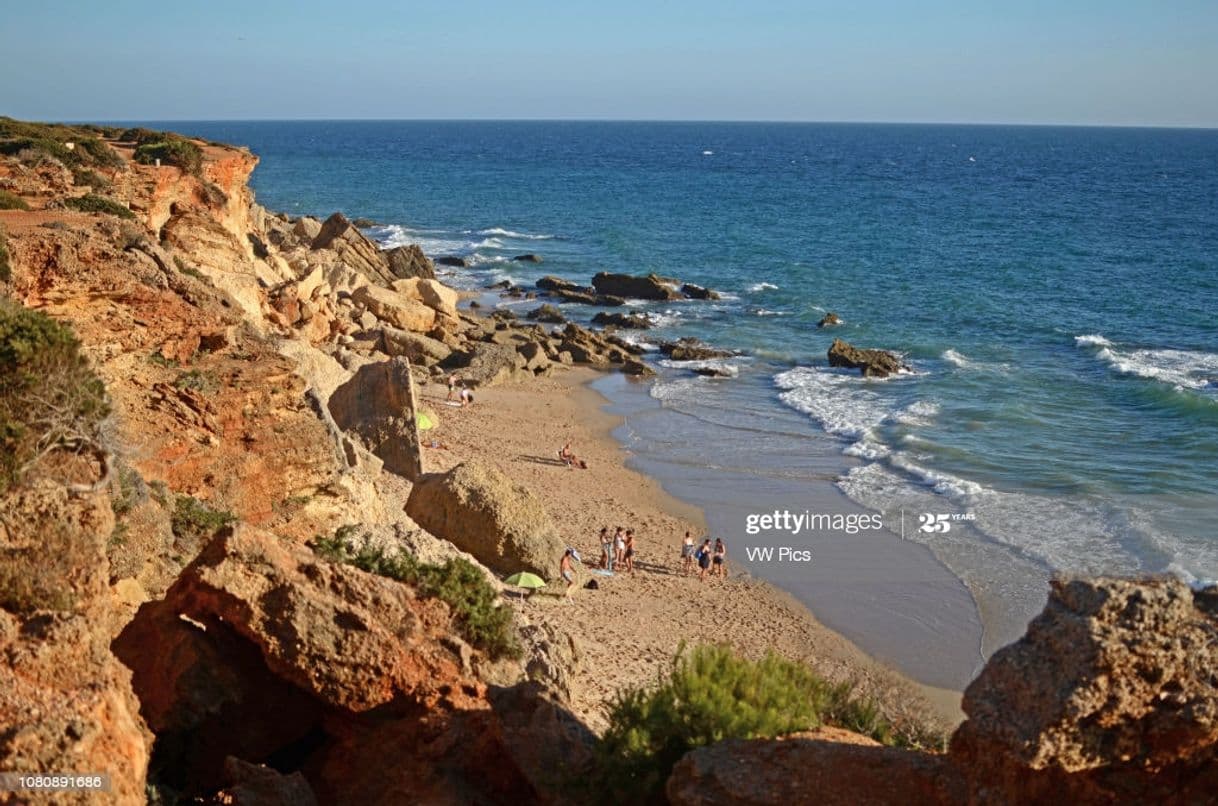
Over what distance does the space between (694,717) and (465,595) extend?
8.80ft

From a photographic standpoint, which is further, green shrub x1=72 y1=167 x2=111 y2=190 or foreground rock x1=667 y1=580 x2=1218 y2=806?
green shrub x1=72 y1=167 x2=111 y2=190

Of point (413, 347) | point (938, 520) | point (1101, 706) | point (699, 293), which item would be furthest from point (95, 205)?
point (699, 293)

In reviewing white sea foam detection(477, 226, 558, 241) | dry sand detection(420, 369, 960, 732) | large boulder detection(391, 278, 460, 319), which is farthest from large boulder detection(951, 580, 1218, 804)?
white sea foam detection(477, 226, 558, 241)

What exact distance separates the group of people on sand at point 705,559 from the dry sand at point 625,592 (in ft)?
0.95

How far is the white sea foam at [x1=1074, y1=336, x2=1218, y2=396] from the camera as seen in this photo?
127 feet

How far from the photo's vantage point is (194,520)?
42.6ft

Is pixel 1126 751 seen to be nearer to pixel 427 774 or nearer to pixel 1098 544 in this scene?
pixel 427 774

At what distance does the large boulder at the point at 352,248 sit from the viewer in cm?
4747

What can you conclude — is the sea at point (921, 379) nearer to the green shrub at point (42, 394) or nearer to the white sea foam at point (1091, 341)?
the white sea foam at point (1091, 341)

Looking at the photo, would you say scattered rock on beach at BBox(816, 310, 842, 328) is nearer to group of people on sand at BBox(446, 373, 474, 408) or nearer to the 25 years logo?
group of people on sand at BBox(446, 373, 474, 408)

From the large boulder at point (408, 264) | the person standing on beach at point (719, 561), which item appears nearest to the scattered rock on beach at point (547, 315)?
the large boulder at point (408, 264)

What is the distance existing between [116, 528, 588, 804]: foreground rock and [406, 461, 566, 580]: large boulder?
10260mm

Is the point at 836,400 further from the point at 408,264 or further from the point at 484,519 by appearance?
the point at 408,264

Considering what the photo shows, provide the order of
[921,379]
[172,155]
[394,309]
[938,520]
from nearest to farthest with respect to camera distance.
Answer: [938,520]
[172,155]
[921,379]
[394,309]
